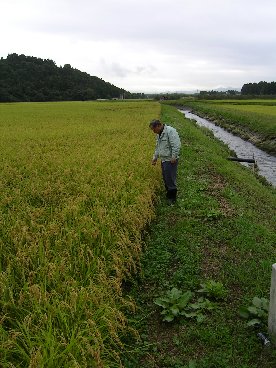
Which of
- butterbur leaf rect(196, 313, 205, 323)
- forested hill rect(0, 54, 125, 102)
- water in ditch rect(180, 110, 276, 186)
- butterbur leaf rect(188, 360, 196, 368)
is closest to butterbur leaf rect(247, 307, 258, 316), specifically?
butterbur leaf rect(196, 313, 205, 323)

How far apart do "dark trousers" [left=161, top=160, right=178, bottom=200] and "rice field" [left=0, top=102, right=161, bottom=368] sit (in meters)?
0.38

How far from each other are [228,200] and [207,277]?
355cm

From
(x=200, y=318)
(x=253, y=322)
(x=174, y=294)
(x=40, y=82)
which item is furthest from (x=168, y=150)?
(x=40, y=82)

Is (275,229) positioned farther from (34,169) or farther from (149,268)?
(34,169)

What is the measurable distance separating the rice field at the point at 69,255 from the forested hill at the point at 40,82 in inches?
2643

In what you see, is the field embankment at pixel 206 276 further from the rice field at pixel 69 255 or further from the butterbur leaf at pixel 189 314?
the rice field at pixel 69 255

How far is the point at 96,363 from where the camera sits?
9.73 feet

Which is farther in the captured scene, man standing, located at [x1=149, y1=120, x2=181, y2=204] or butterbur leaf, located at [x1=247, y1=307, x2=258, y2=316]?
man standing, located at [x1=149, y1=120, x2=181, y2=204]

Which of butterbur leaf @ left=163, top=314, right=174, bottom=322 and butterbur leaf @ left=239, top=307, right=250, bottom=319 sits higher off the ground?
butterbur leaf @ left=239, top=307, right=250, bottom=319

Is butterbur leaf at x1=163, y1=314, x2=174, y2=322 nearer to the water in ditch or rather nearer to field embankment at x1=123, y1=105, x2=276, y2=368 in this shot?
field embankment at x1=123, y1=105, x2=276, y2=368

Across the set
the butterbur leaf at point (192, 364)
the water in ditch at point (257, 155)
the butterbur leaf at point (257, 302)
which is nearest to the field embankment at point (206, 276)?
the butterbur leaf at point (192, 364)

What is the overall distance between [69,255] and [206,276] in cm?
196

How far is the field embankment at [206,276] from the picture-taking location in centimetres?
A: 376

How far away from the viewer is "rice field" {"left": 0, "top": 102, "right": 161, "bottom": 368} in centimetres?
311
